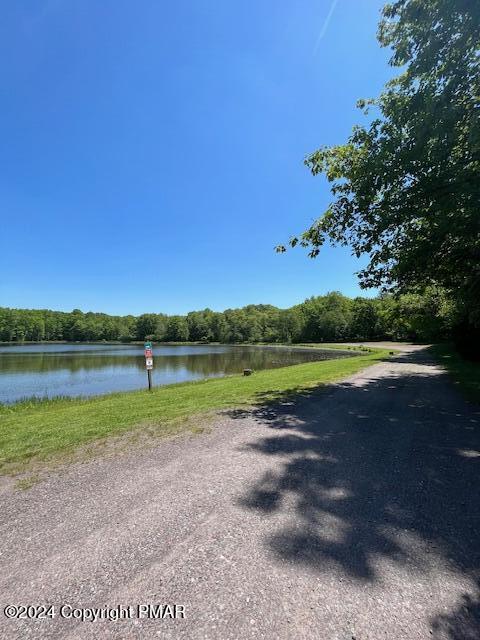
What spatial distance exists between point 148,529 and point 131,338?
14073 cm

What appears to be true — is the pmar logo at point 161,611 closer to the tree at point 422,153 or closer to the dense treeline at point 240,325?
the tree at point 422,153

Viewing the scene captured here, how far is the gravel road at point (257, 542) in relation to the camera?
1921mm

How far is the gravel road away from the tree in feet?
18.3

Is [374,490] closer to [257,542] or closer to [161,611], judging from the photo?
[257,542]

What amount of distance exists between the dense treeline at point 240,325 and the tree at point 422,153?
21.4m

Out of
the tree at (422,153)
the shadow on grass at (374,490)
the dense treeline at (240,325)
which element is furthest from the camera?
the dense treeline at (240,325)

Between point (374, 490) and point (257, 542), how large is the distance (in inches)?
67.0

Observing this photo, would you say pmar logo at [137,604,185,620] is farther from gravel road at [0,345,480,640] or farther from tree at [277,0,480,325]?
tree at [277,0,480,325]

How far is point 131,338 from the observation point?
135 m

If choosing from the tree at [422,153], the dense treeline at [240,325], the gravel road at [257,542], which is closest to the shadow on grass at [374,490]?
the gravel road at [257,542]

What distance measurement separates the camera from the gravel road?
192cm

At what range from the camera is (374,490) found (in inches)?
140

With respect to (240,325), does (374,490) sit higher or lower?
lower

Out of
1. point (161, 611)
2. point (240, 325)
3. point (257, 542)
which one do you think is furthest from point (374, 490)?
point (240, 325)
